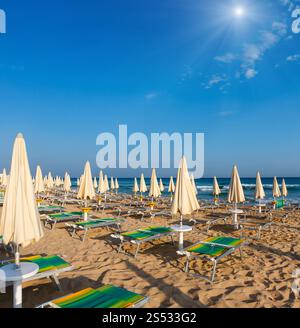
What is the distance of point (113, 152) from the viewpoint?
12.5 metres

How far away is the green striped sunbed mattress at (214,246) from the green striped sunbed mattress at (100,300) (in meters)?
2.25

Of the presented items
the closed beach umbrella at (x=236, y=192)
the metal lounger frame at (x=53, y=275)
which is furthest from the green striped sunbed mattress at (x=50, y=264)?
the closed beach umbrella at (x=236, y=192)

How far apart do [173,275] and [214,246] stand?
123 cm

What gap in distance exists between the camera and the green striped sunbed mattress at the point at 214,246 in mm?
4957

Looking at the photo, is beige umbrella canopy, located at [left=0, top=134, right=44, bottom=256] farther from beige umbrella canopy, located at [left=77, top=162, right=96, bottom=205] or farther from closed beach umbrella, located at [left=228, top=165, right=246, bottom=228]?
closed beach umbrella, located at [left=228, top=165, right=246, bottom=228]

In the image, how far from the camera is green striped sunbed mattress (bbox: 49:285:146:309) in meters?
2.81

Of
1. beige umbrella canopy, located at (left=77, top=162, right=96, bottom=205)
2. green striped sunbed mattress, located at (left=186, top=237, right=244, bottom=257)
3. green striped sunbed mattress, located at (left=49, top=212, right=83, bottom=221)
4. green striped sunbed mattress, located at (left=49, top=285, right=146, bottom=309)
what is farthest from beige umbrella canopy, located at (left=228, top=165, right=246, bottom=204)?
green striped sunbed mattress, located at (left=49, top=285, right=146, bottom=309)

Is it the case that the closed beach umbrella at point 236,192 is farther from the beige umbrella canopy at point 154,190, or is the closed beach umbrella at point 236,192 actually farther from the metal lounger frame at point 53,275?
the metal lounger frame at point 53,275

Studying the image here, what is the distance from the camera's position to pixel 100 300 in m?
2.95

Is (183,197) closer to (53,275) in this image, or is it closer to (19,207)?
(53,275)

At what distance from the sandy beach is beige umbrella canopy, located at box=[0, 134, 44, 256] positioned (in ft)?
4.38

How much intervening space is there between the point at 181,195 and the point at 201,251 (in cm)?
141
